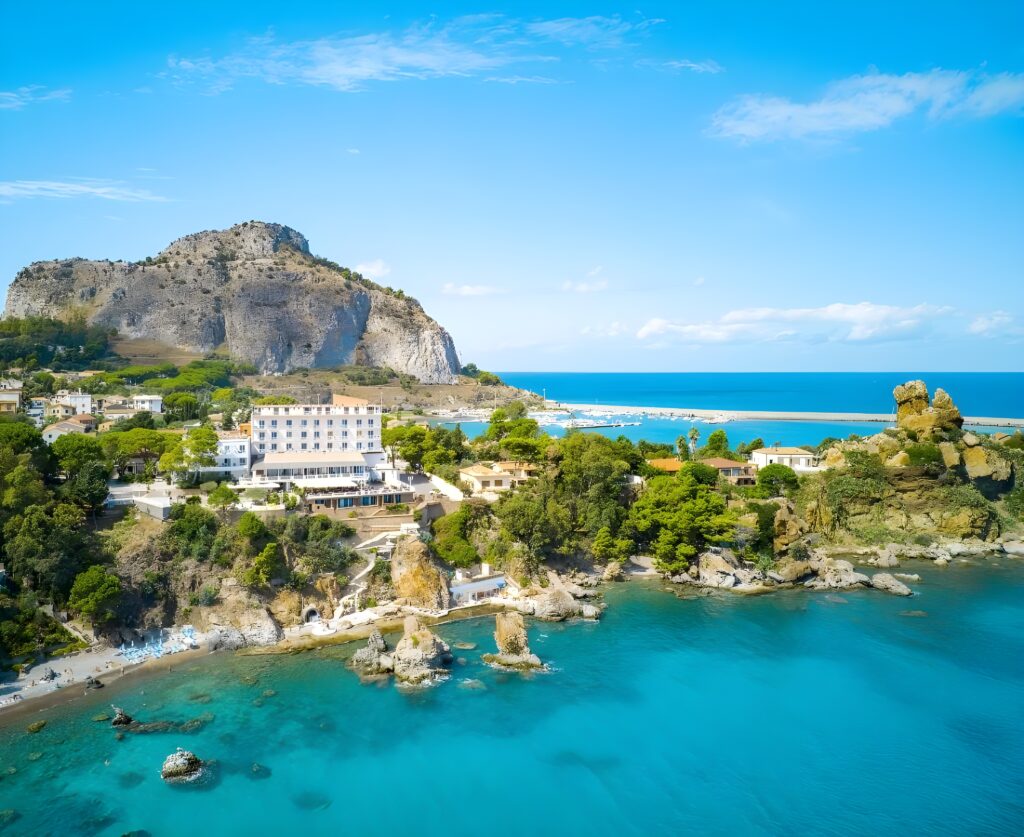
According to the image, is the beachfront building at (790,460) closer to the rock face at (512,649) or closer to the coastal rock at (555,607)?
the coastal rock at (555,607)

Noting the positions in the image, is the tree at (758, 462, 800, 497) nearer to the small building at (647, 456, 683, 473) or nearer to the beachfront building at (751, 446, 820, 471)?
the beachfront building at (751, 446, 820, 471)

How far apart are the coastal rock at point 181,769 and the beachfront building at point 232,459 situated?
1807cm

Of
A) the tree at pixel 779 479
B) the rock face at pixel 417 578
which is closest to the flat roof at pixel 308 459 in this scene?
the rock face at pixel 417 578

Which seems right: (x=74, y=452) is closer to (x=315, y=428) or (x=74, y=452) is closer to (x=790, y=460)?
(x=315, y=428)

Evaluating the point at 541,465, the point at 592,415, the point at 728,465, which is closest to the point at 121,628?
the point at 541,465

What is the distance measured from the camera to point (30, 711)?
20750 millimetres

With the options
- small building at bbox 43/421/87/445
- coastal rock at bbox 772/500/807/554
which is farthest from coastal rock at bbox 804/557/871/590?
small building at bbox 43/421/87/445

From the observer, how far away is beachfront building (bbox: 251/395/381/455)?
3944 centimetres

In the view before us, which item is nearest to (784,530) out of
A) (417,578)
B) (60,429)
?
(417,578)

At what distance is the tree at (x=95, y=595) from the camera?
24.3 meters

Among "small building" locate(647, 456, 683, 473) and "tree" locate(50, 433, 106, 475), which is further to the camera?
"small building" locate(647, 456, 683, 473)

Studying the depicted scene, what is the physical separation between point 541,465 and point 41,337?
84.0 meters

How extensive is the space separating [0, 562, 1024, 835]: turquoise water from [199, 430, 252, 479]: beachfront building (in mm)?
12459

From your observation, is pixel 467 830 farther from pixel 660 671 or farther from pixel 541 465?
pixel 541 465
